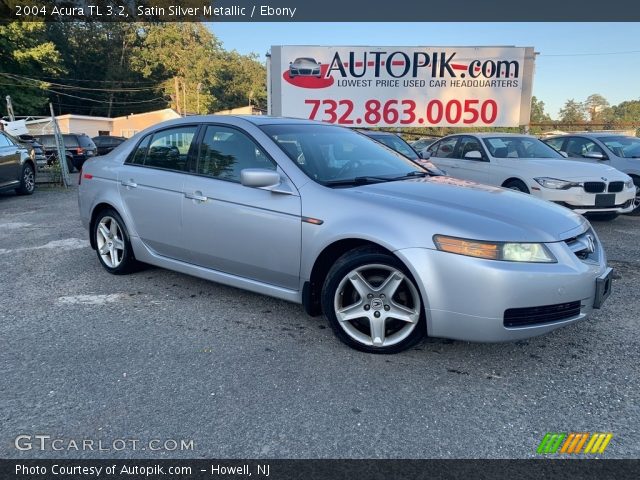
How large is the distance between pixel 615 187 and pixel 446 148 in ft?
9.53

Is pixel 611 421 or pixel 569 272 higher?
pixel 569 272

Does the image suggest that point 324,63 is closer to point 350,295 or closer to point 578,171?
point 578,171

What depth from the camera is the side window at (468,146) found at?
8.61 metres

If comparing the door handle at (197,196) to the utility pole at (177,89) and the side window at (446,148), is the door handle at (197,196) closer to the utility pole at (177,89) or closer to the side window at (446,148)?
the side window at (446,148)

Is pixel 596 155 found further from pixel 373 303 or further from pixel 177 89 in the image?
pixel 177 89

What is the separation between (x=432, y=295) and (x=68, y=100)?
186ft

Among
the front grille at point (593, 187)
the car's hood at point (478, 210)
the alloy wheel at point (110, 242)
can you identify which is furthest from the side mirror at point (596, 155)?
the alloy wheel at point (110, 242)

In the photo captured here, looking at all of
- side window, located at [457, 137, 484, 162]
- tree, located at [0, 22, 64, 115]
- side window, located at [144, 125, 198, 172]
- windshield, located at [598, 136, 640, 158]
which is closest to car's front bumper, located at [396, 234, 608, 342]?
side window, located at [144, 125, 198, 172]

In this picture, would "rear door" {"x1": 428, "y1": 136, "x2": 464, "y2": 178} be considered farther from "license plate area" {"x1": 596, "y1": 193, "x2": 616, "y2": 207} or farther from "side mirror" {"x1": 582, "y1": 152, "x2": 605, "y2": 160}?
"side mirror" {"x1": 582, "y1": 152, "x2": 605, "y2": 160}

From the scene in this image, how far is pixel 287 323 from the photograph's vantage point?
3838 millimetres

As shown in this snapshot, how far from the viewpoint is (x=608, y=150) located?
9445 millimetres

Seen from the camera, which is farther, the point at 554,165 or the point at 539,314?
the point at 554,165

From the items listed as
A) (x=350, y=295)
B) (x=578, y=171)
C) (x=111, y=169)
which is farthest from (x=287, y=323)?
(x=578, y=171)

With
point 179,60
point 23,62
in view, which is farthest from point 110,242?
point 179,60
